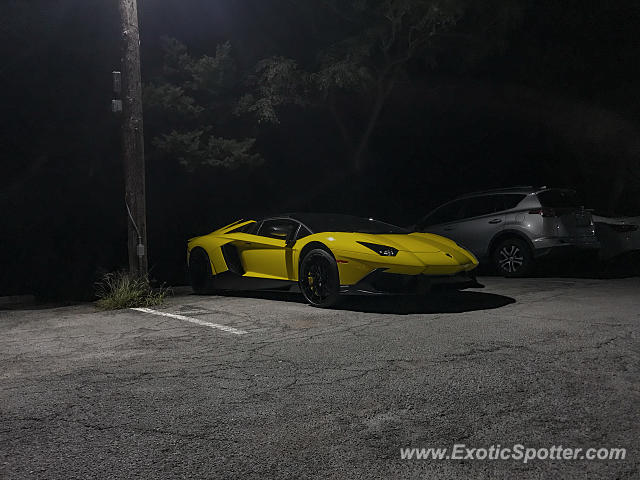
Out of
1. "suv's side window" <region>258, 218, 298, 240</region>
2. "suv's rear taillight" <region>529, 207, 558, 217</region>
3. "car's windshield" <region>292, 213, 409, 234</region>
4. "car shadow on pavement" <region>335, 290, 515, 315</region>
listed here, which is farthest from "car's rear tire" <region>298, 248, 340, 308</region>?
"suv's rear taillight" <region>529, 207, 558, 217</region>

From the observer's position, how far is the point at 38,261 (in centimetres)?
1511

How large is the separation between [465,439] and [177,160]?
13.6 meters

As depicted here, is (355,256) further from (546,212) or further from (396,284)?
(546,212)

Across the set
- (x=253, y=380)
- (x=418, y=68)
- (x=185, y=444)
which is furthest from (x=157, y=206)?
(x=185, y=444)

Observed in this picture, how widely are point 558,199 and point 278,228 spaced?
207 inches

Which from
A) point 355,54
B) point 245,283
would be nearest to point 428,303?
point 245,283

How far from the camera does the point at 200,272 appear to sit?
1000cm

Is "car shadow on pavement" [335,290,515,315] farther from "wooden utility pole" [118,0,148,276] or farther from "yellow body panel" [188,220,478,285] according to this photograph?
"wooden utility pole" [118,0,148,276]

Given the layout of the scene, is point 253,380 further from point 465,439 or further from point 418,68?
point 418,68

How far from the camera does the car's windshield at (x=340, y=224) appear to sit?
28.0 ft

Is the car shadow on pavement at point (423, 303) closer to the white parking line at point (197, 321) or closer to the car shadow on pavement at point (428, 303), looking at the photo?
the car shadow on pavement at point (428, 303)

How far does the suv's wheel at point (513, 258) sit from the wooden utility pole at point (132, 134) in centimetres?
597

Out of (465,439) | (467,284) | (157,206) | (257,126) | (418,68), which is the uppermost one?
(418,68)

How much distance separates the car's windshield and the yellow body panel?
333 millimetres
